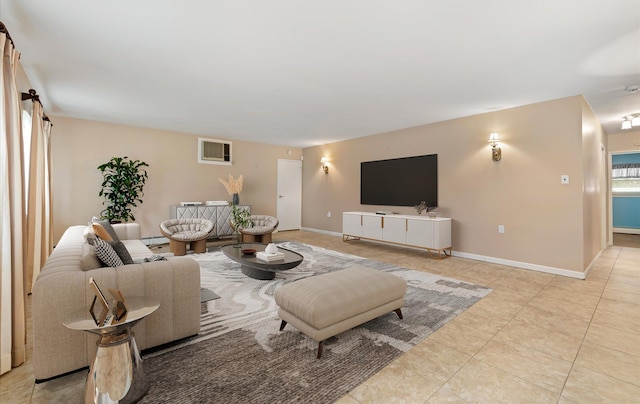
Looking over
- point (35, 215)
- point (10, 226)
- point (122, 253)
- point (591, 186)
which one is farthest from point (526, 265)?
point (35, 215)

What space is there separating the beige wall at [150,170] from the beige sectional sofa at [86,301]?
13.1ft

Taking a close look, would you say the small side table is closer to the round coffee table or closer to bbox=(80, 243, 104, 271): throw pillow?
bbox=(80, 243, 104, 271): throw pillow

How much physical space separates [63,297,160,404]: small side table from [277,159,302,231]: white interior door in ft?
21.7

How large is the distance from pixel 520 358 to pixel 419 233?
10.2 feet

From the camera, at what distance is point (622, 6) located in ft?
6.66

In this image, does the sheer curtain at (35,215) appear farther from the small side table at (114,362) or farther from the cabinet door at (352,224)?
the cabinet door at (352,224)

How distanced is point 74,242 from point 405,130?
18.1ft

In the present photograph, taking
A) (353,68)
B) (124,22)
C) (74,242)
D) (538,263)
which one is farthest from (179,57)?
(538,263)

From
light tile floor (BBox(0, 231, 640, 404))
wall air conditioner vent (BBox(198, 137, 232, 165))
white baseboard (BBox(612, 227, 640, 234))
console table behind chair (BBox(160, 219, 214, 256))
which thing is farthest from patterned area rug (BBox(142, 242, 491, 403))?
white baseboard (BBox(612, 227, 640, 234))

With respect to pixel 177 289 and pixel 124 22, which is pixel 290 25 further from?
pixel 177 289

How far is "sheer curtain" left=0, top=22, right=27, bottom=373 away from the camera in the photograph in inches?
71.4

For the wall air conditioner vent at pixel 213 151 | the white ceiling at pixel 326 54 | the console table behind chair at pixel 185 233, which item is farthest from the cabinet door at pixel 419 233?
the wall air conditioner vent at pixel 213 151

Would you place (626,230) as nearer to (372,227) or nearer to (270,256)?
(372,227)

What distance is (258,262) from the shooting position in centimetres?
326
